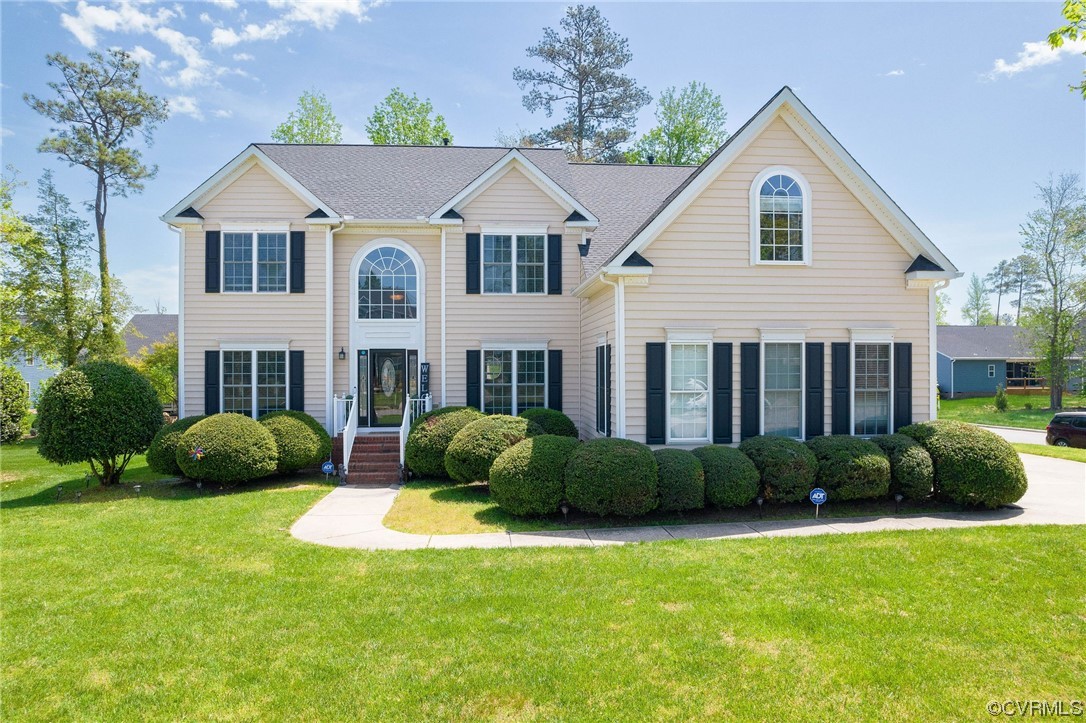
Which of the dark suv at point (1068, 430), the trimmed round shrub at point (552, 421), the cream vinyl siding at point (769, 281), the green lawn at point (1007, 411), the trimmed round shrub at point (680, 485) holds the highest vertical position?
the cream vinyl siding at point (769, 281)

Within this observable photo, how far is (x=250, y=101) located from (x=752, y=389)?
19315 mm

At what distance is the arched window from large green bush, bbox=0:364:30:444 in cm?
1665

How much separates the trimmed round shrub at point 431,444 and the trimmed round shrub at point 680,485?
14.9 ft

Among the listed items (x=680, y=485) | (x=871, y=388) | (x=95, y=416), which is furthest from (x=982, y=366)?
(x=95, y=416)

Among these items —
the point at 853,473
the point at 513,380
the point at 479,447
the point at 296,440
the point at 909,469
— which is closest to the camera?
the point at 853,473

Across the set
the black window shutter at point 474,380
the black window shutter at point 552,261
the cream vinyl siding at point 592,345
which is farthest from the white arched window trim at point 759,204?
the black window shutter at point 474,380

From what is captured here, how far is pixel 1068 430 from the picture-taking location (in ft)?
69.2

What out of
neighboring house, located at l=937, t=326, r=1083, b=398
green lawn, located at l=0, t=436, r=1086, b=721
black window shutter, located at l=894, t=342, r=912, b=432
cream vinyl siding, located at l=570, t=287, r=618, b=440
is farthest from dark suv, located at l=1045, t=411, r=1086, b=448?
neighboring house, located at l=937, t=326, r=1083, b=398

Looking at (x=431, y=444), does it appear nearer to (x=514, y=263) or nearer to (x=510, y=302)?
(x=510, y=302)

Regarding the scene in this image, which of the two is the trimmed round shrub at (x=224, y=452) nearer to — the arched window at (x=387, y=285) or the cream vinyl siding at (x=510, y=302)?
the arched window at (x=387, y=285)

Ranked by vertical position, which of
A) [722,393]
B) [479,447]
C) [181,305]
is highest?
[181,305]

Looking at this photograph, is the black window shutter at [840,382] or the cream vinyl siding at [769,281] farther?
the black window shutter at [840,382]

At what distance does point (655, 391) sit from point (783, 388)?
8.66ft

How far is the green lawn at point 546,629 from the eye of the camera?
423 cm
